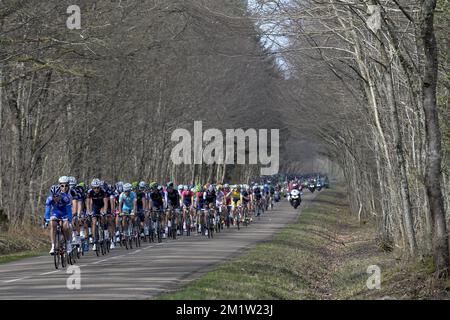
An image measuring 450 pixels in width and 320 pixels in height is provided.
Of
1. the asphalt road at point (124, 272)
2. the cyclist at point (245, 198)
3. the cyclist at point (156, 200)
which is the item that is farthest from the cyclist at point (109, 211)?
the cyclist at point (245, 198)

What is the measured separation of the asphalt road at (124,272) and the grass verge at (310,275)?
0.62 metres

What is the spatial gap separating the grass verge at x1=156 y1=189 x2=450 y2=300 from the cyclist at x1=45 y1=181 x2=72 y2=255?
3673mm

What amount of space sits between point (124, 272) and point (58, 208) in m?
2.77

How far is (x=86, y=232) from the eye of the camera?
89.1 feet

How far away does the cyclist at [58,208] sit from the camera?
73.4ft

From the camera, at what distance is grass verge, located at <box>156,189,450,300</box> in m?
16.7

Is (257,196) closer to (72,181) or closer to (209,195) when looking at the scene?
(209,195)

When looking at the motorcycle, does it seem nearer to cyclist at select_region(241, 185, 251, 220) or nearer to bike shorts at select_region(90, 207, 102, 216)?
cyclist at select_region(241, 185, 251, 220)

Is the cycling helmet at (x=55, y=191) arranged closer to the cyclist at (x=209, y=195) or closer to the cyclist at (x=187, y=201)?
Result: the cyclist at (x=209, y=195)

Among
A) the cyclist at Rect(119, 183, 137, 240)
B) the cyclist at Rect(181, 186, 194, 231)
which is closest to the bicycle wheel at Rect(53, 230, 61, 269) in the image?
the cyclist at Rect(119, 183, 137, 240)

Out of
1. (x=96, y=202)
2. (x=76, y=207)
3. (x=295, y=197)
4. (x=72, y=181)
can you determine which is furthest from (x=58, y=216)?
(x=295, y=197)
